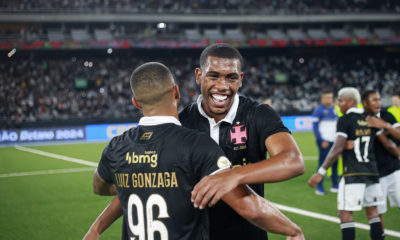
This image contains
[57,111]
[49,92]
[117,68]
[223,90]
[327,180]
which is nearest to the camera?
[223,90]

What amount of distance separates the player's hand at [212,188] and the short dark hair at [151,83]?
0.62m

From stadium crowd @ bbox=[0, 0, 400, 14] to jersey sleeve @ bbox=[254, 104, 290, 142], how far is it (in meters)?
34.1

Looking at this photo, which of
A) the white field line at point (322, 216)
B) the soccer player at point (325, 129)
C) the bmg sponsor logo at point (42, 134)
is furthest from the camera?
the bmg sponsor logo at point (42, 134)

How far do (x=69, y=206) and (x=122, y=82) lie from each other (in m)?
26.1

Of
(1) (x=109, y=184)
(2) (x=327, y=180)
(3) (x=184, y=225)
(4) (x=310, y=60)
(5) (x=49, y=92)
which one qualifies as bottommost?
(2) (x=327, y=180)

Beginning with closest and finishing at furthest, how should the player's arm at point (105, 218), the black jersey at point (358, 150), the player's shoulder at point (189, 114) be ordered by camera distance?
1. the player's arm at point (105, 218)
2. the player's shoulder at point (189, 114)
3. the black jersey at point (358, 150)

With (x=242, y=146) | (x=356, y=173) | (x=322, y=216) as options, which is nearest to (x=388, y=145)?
(x=356, y=173)

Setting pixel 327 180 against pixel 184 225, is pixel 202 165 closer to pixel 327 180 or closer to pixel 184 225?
pixel 184 225

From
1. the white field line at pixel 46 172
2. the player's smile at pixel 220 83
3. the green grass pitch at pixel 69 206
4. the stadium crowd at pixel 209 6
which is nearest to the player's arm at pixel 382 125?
the green grass pitch at pixel 69 206

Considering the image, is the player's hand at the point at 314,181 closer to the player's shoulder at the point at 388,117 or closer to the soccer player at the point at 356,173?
the soccer player at the point at 356,173

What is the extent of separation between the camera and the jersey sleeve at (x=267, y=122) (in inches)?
114

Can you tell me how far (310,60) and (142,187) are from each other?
134ft

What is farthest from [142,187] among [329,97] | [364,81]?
[364,81]

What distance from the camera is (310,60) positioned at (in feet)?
135
